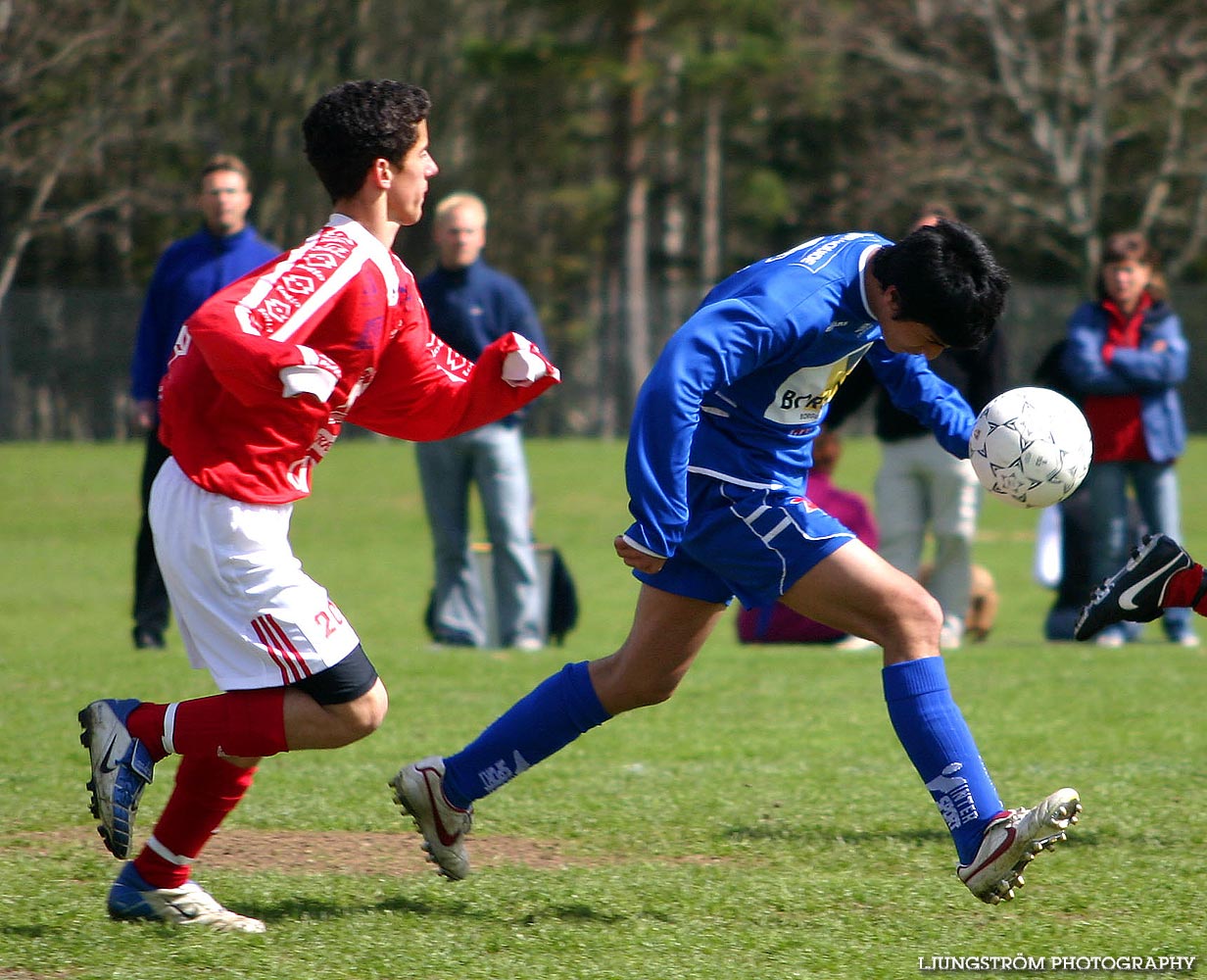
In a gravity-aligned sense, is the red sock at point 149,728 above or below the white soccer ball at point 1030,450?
below

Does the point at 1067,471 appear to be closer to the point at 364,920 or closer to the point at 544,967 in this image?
the point at 544,967

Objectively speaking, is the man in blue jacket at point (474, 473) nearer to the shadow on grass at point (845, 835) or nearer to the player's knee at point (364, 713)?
the shadow on grass at point (845, 835)

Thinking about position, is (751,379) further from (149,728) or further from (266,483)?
(149,728)

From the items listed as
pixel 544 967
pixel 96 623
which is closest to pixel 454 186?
pixel 96 623

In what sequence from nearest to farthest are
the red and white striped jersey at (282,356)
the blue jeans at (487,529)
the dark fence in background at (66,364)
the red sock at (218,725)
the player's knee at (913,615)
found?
the red and white striped jersey at (282,356)
the red sock at (218,725)
the player's knee at (913,615)
the blue jeans at (487,529)
the dark fence in background at (66,364)

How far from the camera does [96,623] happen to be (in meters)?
11.0

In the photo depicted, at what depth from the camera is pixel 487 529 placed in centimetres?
894

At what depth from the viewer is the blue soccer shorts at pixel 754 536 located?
411cm

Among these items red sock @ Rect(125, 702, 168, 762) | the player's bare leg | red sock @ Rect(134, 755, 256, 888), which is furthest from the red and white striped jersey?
the player's bare leg

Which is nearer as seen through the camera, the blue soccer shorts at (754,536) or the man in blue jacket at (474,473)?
the blue soccer shorts at (754,536)

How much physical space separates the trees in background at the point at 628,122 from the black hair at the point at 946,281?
76.6ft

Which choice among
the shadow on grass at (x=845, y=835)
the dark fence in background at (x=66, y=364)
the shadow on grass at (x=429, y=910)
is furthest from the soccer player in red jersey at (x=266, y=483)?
the dark fence in background at (x=66, y=364)

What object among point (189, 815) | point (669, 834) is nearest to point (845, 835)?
point (669, 834)

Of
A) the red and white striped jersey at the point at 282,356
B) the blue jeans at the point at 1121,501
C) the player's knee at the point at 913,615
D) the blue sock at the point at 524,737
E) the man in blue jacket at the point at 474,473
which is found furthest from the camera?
the blue jeans at the point at 1121,501
